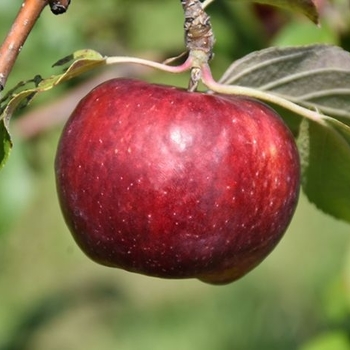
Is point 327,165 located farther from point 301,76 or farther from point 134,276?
point 134,276

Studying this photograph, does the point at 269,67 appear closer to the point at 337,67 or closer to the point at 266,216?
the point at 337,67

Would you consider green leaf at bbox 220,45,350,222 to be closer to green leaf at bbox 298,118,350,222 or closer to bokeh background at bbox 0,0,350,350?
green leaf at bbox 298,118,350,222

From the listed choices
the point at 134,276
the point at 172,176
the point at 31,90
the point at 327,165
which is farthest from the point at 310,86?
the point at 134,276

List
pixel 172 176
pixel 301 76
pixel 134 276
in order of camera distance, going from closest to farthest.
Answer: pixel 172 176
pixel 301 76
pixel 134 276

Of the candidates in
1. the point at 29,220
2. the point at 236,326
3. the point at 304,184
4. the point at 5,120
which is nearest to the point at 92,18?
the point at 304,184

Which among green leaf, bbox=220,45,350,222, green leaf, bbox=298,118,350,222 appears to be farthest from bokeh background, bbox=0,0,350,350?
green leaf, bbox=220,45,350,222

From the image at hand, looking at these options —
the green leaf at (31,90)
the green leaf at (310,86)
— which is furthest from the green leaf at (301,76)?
the green leaf at (31,90)

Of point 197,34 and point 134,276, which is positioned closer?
point 197,34
